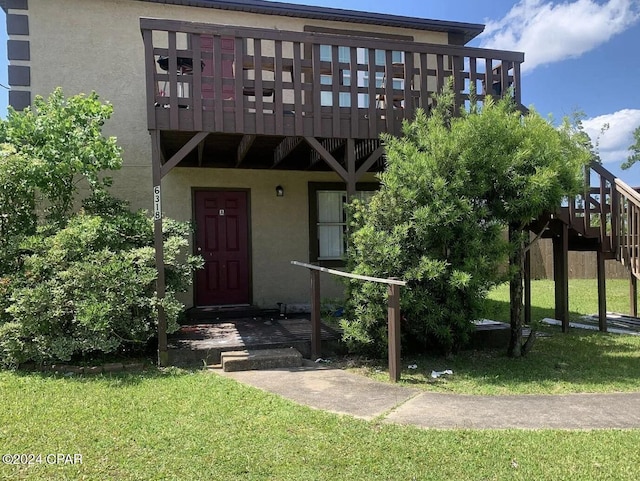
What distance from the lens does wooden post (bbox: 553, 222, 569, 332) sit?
25.5 feet

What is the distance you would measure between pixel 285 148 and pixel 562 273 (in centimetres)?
493

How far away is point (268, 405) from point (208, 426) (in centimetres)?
64

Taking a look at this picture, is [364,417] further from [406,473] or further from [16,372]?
[16,372]

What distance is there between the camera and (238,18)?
8570mm

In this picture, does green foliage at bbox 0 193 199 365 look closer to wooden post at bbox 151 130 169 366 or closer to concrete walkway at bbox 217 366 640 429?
wooden post at bbox 151 130 169 366

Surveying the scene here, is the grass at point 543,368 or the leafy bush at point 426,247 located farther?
the leafy bush at point 426,247

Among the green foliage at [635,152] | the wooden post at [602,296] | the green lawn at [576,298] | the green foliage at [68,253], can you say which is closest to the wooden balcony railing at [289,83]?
the green foliage at [68,253]

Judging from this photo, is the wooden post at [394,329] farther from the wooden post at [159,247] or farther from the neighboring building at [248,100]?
the wooden post at [159,247]

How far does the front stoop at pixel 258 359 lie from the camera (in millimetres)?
5539

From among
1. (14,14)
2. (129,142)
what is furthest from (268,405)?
(14,14)

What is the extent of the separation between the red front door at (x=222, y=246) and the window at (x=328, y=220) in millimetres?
1251

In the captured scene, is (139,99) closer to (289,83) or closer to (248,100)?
(248,100)

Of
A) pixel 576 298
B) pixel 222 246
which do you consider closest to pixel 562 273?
pixel 576 298

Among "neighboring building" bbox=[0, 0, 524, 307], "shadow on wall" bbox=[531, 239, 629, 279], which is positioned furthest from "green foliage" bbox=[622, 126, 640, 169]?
"neighboring building" bbox=[0, 0, 524, 307]
